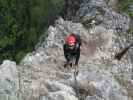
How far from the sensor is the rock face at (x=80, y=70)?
1314 cm

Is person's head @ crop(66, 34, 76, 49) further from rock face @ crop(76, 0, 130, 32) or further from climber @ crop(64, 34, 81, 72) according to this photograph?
rock face @ crop(76, 0, 130, 32)

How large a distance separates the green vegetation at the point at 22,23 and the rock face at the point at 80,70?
9287 millimetres

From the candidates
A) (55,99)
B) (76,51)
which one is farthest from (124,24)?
(55,99)

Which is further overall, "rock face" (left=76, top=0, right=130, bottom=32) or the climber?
"rock face" (left=76, top=0, right=130, bottom=32)

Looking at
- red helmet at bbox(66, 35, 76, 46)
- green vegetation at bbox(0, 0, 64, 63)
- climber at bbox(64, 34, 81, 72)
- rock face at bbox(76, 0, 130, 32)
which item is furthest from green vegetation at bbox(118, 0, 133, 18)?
red helmet at bbox(66, 35, 76, 46)

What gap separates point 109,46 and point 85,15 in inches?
137

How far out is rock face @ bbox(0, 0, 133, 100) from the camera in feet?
43.1

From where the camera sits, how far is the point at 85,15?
68.0 feet

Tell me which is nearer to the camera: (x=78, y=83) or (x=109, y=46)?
(x=78, y=83)

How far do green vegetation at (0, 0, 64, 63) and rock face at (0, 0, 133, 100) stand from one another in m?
9.29

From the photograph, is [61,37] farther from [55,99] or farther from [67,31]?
[55,99]

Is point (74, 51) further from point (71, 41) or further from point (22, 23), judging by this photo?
point (22, 23)

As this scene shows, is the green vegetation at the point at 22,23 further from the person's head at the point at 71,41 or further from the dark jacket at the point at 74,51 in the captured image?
the person's head at the point at 71,41

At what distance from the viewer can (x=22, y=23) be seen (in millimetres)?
34469
